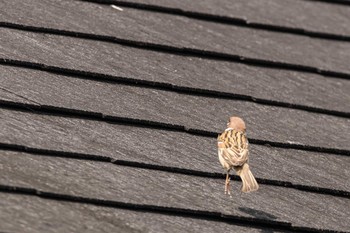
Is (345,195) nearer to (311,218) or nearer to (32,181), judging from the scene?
A: (311,218)

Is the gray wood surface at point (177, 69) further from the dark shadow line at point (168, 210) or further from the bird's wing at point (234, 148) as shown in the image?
the dark shadow line at point (168, 210)

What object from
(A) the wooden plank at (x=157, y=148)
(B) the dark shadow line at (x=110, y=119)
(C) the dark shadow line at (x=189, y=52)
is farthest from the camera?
(C) the dark shadow line at (x=189, y=52)

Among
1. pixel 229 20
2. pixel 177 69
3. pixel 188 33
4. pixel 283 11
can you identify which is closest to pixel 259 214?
pixel 177 69

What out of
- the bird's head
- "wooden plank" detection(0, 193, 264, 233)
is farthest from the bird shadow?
the bird's head

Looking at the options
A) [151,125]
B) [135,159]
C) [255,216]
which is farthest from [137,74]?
[255,216]

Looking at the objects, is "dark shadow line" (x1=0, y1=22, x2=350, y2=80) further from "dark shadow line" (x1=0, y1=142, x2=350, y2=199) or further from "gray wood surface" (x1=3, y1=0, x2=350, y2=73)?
"dark shadow line" (x1=0, y1=142, x2=350, y2=199)

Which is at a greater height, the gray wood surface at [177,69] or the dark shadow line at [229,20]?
the dark shadow line at [229,20]

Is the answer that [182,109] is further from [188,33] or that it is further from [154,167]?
[188,33]

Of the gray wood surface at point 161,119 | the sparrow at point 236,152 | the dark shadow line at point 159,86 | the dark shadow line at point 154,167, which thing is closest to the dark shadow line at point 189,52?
the gray wood surface at point 161,119
